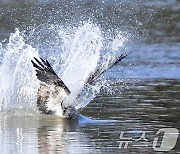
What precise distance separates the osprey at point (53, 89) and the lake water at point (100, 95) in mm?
153

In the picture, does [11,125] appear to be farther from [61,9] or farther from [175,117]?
[61,9]

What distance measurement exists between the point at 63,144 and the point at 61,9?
619 inches

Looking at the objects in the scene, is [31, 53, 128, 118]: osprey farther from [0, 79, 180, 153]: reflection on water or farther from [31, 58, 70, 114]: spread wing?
[0, 79, 180, 153]: reflection on water

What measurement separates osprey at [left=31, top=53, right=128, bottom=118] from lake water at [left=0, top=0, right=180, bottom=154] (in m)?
0.15

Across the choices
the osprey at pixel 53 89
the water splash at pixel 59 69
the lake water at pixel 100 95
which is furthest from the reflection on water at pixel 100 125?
the water splash at pixel 59 69

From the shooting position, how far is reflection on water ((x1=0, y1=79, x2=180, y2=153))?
32.2 ft

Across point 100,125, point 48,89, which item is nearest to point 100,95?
point 48,89

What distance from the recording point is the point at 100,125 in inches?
444

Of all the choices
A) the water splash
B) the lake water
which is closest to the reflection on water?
the lake water

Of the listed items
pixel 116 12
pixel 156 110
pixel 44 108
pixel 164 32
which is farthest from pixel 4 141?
pixel 116 12

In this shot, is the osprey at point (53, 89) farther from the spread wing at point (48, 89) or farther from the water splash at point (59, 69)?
the water splash at point (59, 69)

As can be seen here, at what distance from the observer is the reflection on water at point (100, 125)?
9.83 m

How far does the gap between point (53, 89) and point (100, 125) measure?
1.14m

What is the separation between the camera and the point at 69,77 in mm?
12953
